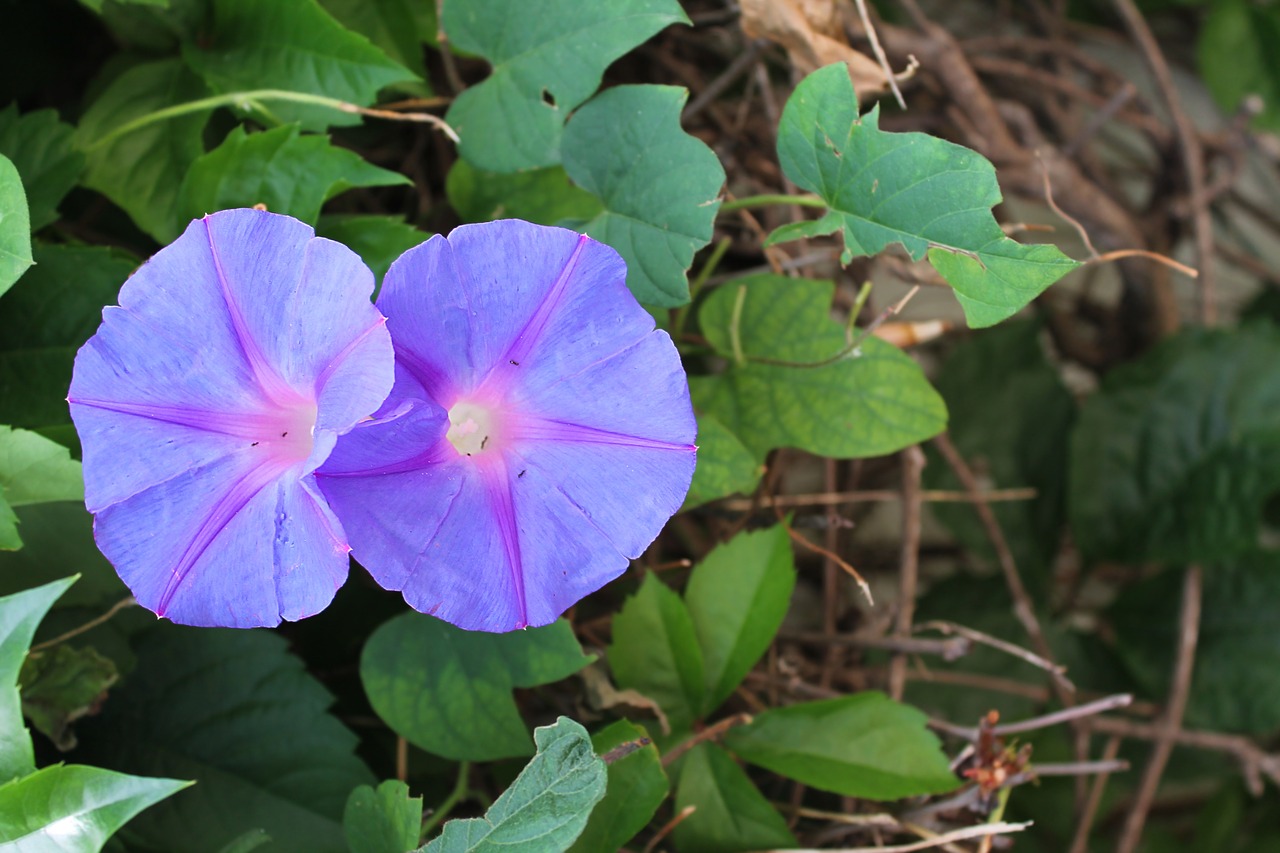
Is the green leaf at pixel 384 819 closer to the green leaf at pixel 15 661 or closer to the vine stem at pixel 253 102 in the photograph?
the green leaf at pixel 15 661

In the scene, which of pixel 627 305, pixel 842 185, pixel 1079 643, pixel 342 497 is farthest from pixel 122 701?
pixel 1079 643

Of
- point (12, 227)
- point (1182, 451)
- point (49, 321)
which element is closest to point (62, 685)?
point (49, 321)

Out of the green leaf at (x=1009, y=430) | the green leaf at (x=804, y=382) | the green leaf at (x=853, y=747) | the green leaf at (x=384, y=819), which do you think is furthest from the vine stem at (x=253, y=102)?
the green leaf at (x=1009, y=430)

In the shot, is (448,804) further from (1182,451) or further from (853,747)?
(1182,451)

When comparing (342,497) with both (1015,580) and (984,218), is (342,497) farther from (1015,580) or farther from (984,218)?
(1015,580)

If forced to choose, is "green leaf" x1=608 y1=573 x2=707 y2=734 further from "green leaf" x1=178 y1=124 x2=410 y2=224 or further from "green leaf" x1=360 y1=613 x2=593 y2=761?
"green leaf" x1=178 y1=124 x2=410 y2=224

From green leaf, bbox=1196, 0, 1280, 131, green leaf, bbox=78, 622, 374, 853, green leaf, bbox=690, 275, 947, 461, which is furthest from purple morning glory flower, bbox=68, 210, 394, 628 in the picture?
green leaf, bbox=1196, 0, 1280, 131

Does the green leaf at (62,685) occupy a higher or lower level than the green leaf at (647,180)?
lower
